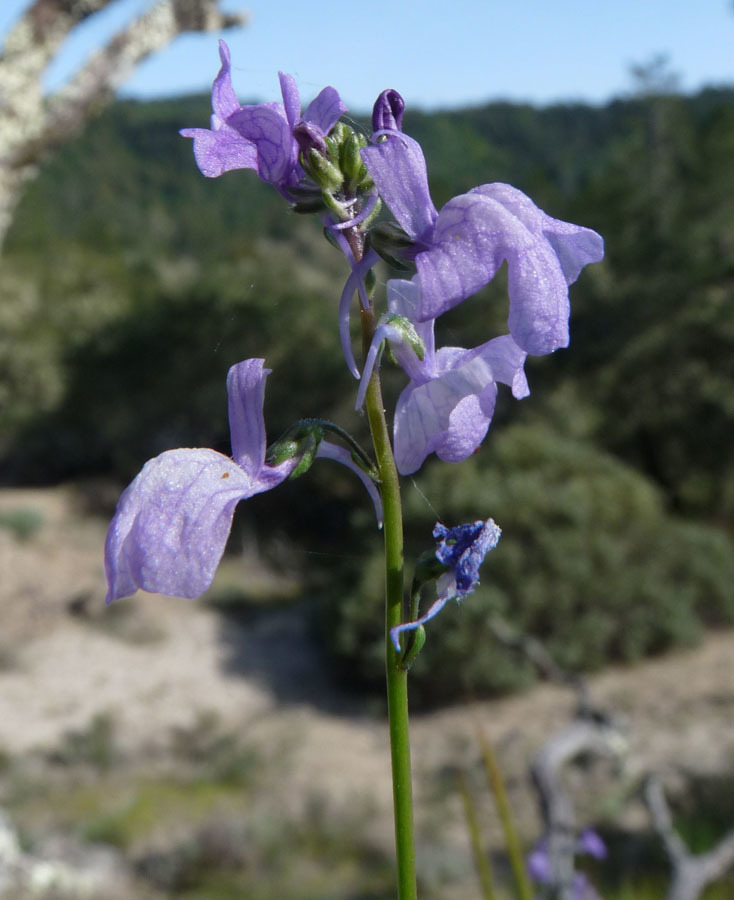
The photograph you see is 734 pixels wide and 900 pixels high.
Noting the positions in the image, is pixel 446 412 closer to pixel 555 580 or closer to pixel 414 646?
pixel 414 646

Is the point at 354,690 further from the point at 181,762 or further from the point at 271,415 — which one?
the point at 271,415

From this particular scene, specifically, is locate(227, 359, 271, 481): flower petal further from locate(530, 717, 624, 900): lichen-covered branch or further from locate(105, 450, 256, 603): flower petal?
locate(530, 717, 624, 900): lichen-covered branch

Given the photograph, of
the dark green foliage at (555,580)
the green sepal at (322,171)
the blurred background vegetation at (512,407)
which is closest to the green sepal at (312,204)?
the green sepal at (322,171)

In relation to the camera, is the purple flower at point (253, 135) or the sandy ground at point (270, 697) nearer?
the purple flower at point (253, 135)

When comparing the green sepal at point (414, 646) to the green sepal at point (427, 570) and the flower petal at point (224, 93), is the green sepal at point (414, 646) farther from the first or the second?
the flower petal at point (224, 93)

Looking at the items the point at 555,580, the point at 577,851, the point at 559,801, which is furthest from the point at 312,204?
the point at 555,580

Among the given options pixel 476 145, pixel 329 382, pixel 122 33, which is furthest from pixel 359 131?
pixel 476 145
